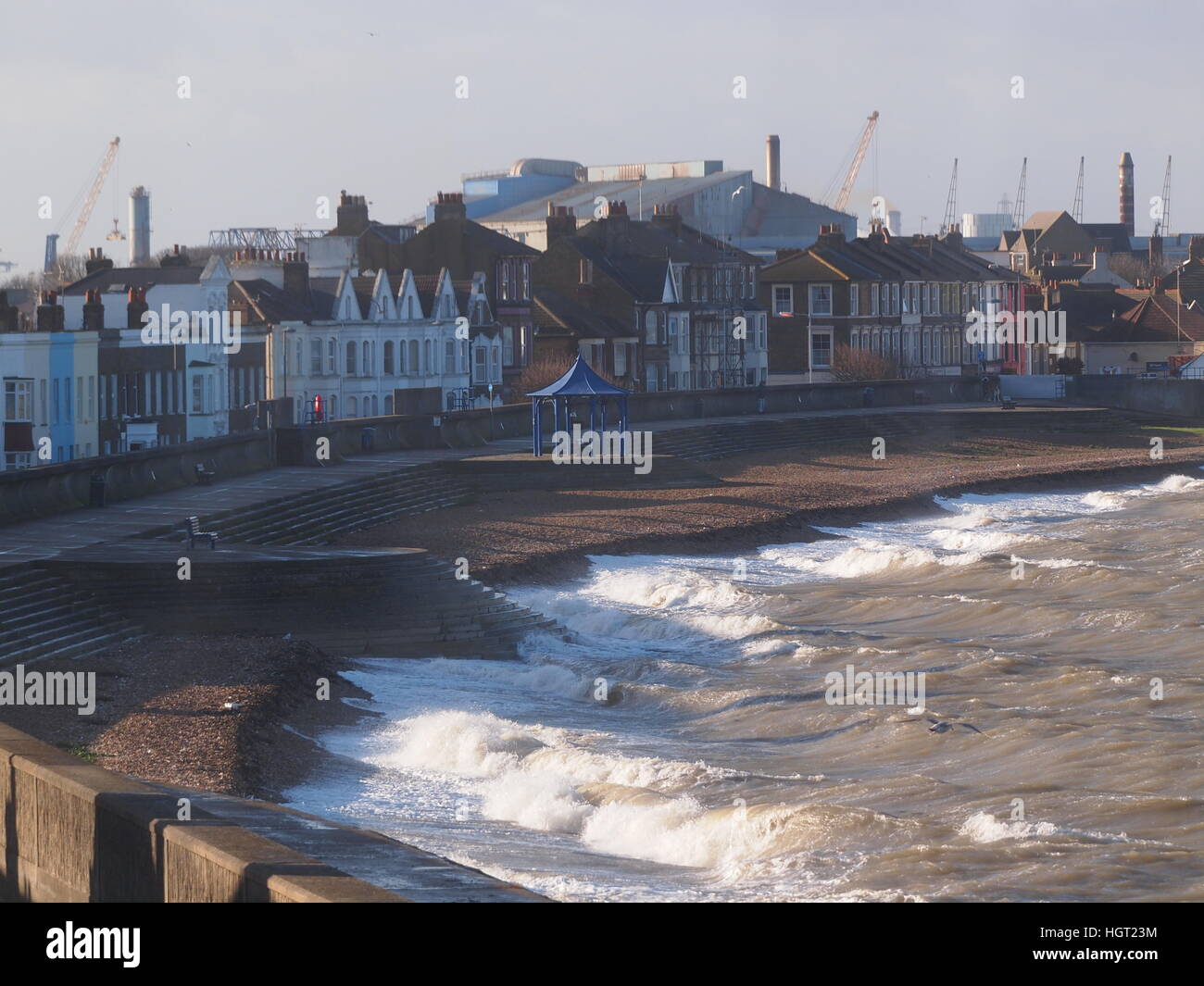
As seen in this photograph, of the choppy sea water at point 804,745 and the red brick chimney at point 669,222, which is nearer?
the choppy sea water at point 804,745

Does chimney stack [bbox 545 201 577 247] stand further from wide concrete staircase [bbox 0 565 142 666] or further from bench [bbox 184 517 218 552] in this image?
wide concrete staircase [bbox 0 565 142 666]

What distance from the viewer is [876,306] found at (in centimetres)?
9544

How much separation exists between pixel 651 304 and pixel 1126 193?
374 feet

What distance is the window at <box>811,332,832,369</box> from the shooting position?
94.8 m

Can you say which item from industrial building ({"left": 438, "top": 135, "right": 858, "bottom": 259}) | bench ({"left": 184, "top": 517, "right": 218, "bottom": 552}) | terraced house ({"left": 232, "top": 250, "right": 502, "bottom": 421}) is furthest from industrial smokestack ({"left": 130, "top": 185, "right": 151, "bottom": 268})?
bench ({"left": 184, "top": 517, "right": 218, "bottom": 552})

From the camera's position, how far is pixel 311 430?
163 ft

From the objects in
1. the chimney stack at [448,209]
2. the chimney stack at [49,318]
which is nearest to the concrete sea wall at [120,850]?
the chimney stack at [49,318]

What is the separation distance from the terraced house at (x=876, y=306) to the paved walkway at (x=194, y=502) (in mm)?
36893

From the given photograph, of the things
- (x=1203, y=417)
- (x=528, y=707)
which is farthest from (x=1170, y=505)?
(x=528, y=707)

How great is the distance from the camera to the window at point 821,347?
94.8 m

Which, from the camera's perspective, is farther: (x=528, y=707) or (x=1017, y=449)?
(x=1017, y=449)

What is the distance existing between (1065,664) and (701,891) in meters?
14.2

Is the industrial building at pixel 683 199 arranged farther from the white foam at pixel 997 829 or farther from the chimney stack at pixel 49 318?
the white foam at pixel 997 829
